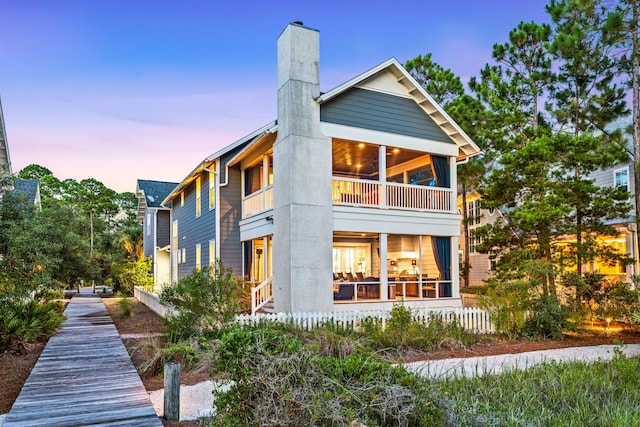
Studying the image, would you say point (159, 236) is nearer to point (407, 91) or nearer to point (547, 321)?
point (407, 91)

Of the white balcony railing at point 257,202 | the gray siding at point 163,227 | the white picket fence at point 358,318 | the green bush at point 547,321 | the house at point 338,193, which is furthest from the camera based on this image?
the gray siding at point 163,227

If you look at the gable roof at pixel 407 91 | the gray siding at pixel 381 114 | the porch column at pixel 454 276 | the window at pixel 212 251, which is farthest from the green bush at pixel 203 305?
the porch column at pixel 454 276

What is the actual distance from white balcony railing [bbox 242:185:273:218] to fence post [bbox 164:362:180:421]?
8925 mm

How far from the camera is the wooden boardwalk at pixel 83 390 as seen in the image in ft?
18.4

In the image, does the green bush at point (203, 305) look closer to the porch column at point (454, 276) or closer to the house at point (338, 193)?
the house at point (338, 193)

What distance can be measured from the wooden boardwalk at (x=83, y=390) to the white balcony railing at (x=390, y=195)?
23.9ft

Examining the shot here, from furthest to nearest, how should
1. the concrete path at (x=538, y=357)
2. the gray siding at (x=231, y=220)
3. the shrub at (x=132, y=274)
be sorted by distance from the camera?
the shrub at (x=132, y=274) < the gray siding at (x=231, y=220) < the concrete path at (x=538, y=357)

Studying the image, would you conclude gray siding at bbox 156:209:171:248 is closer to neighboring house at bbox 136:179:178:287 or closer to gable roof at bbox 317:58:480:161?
neighboring house at bbox 136:179:178:287

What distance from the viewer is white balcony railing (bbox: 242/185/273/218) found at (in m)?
14.8

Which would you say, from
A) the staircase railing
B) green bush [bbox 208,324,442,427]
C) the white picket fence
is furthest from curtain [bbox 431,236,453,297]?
green bush [bbox 208,324,442,427]

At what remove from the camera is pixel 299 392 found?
431 centimetres

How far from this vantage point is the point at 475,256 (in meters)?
26.8

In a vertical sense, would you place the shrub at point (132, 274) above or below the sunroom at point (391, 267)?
below

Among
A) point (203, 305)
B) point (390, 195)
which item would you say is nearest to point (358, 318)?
point (203, 305)
